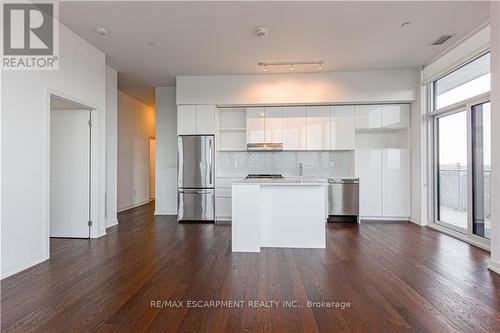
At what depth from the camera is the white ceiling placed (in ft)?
10.6

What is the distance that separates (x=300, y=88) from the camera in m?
5.52

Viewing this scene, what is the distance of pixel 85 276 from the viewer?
2.81 m

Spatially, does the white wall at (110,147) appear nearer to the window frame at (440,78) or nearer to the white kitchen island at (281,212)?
the white kitchen island at (281,212)

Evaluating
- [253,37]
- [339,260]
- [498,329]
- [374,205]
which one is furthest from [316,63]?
[498,329]

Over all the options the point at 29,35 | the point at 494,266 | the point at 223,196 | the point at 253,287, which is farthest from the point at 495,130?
the point at 29,35

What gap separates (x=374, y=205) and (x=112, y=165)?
5326mm

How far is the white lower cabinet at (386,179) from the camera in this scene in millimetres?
5617

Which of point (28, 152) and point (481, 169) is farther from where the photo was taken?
point (481, 169)

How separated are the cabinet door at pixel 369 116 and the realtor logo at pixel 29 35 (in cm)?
520

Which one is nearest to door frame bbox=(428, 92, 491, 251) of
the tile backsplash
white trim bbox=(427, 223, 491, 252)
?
white trim bbox=(427, 223, 491, 252)

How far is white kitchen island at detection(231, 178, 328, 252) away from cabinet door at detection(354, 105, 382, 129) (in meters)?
2.54

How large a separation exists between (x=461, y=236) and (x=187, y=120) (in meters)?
5.22

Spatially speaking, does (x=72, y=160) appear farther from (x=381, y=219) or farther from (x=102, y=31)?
(x=381, y=219)

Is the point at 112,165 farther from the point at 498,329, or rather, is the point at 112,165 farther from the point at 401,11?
the point at 498,329
